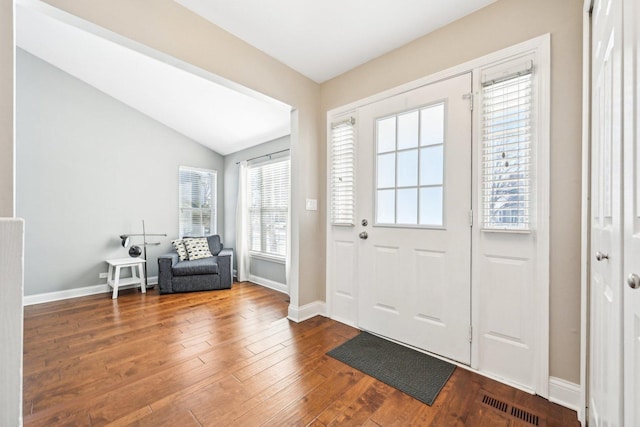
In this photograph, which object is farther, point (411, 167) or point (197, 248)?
point (197, 248)

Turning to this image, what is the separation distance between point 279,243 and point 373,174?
2230 mm

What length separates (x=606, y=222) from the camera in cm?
103

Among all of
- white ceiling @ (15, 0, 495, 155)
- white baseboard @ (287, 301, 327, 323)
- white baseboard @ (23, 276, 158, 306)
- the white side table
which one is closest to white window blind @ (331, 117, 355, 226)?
white ceiling @ (15, 0, 495, 155)

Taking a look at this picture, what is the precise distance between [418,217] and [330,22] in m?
1.67

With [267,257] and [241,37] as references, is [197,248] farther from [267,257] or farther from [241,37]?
[241,37]

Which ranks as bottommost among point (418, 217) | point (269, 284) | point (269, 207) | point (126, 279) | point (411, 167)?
point (269, 284)

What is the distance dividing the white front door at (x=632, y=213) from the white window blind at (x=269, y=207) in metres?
3.47

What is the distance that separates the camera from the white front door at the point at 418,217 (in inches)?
76.1

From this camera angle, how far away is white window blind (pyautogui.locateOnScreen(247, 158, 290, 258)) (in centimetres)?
413

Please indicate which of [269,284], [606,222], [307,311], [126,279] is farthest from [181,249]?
[606,222]

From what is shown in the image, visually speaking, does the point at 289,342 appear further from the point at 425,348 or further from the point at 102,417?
the point at 102,417

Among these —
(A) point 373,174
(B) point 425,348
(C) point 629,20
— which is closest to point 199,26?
(A) point 373,174

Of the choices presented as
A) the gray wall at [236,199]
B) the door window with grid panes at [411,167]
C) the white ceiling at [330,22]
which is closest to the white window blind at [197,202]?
the gray wall at [236,199]

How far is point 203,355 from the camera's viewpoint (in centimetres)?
208
